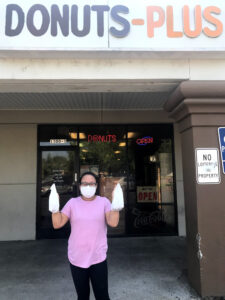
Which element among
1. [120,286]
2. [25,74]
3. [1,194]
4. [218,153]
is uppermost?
Answer: [25,74]

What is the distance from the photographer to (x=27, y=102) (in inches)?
216

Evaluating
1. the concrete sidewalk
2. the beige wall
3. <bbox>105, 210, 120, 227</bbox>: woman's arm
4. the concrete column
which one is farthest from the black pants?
the beige wall

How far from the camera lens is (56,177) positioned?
247 inches

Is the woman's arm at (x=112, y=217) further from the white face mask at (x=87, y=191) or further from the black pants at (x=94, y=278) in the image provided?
the black pants at (x=94, y=278)

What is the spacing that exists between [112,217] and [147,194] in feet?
13.5

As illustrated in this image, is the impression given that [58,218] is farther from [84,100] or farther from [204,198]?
[84,100]

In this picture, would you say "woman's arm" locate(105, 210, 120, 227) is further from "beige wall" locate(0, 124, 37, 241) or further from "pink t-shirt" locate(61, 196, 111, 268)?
"beige wall" locate(0, 124, 37, 241)

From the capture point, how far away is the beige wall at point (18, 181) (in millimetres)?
6012

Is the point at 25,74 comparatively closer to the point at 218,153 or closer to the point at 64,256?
the point at 218,153

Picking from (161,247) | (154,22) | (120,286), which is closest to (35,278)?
(120,286)

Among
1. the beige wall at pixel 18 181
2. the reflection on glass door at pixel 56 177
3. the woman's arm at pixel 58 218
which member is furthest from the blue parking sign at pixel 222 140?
the beige wall at pixel 18 181

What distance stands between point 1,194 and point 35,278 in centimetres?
276

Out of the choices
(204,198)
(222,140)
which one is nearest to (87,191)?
(204,198)

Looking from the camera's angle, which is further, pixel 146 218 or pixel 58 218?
pixel 146 218
